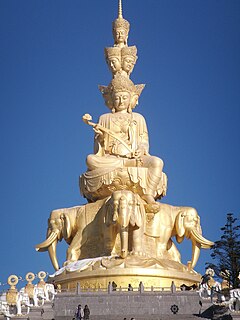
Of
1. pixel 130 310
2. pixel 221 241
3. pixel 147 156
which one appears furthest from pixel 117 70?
pixel 130 310

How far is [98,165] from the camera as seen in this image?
21656 millimetres

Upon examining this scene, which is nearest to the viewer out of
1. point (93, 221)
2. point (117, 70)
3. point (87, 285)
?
point (87, 285)

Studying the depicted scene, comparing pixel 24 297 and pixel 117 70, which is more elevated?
pixel 117 70

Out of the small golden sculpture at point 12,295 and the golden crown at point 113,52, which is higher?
the golden crown at point 113,52

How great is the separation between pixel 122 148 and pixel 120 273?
480 cm

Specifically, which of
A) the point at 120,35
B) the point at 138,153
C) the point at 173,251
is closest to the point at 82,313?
the point at 173,251

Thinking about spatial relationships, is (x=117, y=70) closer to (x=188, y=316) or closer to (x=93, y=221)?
(x=93, y=221)

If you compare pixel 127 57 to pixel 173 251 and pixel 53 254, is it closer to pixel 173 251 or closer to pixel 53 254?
pixel 173 251

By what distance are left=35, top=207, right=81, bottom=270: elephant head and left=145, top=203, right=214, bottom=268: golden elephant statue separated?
2.36 meters

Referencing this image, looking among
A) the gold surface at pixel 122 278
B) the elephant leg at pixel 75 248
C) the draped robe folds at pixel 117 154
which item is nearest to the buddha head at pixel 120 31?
the draped robe folds at pixel 117 154

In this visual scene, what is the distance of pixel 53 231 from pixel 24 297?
5710mm

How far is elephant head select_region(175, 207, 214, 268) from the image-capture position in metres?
21.3

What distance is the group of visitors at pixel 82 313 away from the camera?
573 inches

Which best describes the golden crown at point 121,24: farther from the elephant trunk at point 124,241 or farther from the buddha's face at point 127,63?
the elephant trunk at point 124,241
